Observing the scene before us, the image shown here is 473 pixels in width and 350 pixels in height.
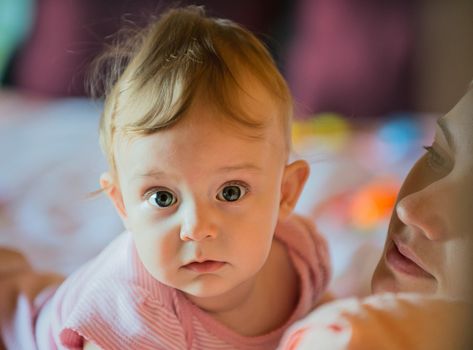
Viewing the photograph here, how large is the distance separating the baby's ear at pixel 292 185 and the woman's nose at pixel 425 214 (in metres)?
0.12

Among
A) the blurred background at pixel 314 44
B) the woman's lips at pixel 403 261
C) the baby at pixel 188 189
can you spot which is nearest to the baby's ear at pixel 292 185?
the baby at pixel 188 189

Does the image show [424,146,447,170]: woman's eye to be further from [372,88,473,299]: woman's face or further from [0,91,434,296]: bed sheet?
[0,91,434,296]: bed sheet

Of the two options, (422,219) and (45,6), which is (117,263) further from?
(45,6)

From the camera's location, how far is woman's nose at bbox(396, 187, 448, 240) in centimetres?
49

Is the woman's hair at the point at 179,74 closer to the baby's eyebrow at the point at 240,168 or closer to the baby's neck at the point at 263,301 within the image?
the baby's eyebrow at the point at 240,168

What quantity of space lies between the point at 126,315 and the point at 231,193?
0.43 feet

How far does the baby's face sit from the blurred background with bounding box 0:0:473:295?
0.43 ft

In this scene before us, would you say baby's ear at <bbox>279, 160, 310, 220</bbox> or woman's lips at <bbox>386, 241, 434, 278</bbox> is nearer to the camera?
woman's lips at <bbox>386, 241, 434, 278</bbox>

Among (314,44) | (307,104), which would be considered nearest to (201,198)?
(307,104)

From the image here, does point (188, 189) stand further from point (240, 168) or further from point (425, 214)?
point (425, 214)

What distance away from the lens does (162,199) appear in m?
0.53

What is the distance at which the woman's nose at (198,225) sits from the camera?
19.8 inches

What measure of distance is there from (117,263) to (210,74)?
187mm

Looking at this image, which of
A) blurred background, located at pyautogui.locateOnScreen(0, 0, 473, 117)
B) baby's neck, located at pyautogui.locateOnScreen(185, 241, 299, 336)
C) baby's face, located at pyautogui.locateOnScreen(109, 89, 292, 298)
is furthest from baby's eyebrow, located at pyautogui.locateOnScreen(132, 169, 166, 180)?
blurred background, located at pyautogui.locateOnScreen(0, 0, 473, 117)
